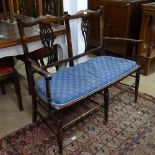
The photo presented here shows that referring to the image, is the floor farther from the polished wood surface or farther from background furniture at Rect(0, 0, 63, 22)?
background furniture at Rect(0, 0, 63, 22)

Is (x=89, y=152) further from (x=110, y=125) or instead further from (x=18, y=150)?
(x=18, y=150)

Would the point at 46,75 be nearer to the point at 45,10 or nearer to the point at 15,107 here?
the point at 15,107

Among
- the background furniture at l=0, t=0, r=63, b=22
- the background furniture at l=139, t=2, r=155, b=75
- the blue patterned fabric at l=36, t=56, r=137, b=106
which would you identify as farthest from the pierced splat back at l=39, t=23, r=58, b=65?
the background furniture at l=139, t=2, r=155, b=75

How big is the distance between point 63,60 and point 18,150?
0.85 m


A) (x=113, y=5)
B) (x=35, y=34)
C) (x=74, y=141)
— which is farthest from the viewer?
(x=113, y=5)

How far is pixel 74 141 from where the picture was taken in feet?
5.60

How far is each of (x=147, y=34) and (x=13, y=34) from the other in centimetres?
164

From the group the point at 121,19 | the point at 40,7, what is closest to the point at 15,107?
the point at 40,7

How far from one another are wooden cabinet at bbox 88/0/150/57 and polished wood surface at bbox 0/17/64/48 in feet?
3.65

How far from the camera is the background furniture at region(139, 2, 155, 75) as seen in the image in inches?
97.7

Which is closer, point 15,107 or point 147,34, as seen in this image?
point 15,107

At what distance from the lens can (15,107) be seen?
219 centimetres

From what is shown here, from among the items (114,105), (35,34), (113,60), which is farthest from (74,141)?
(35,34)

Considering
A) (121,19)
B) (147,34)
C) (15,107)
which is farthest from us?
(121,19)
